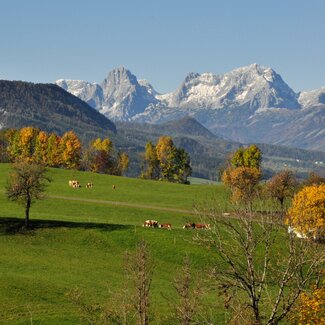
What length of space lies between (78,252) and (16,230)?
13.5 meters

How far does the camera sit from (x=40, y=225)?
88.8 m

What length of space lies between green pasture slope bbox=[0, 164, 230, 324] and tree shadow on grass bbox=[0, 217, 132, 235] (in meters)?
0.16

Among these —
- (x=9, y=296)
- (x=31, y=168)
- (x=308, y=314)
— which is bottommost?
(x=9, y=296)

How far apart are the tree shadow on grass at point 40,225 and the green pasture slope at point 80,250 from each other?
165mm

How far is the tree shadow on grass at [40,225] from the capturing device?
8588 cm

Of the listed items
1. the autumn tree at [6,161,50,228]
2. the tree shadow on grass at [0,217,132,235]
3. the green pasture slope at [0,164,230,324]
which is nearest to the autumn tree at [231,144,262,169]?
the green pasture slope at [0,164,230,324]

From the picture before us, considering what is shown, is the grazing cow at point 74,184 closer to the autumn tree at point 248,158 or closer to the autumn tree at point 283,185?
the autumn tree at point 283,185

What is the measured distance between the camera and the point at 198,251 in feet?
265

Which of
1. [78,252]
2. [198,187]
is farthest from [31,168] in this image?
[198,187]

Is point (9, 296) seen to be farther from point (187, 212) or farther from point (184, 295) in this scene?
point (187, 212)

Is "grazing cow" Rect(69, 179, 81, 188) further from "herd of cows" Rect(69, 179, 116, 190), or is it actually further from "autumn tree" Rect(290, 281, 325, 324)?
"autumn tree" Rect(290, 281, 325, 324)

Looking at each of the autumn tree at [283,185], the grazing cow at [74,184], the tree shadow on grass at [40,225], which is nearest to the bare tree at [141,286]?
the tree shadow on grass at [40,225]

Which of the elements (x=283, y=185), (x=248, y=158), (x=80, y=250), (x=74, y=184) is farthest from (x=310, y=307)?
(x=248, y=158)

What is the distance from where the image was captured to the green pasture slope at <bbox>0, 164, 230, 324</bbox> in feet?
177
